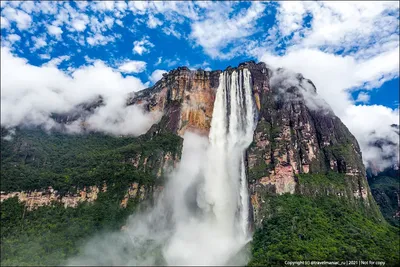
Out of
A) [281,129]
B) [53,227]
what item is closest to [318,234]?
[281,129]

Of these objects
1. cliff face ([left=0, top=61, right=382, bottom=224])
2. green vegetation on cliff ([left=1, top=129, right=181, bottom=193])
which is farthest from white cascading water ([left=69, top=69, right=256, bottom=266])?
green vegetation on cliff ([left=1, top=129, right=181, bottom=193])

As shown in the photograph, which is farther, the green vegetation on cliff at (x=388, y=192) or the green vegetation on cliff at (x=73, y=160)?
the green vegetation on cliff at (x=388, y=192)

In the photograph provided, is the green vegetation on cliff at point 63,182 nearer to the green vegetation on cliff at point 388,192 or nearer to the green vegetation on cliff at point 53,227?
the green vegetation on cliff at point 53,227

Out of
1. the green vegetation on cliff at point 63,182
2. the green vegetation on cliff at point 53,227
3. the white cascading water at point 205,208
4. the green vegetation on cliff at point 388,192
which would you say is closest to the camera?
the green vegetation on cliff at point 53,227

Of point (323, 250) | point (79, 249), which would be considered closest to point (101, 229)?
point (79, 249)

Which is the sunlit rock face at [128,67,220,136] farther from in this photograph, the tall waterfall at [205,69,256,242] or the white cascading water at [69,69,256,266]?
the tall waterfall at [205,69,256,242]

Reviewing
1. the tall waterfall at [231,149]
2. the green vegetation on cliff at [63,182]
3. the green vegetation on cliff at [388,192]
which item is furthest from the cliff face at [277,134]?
the green vegetation on cliff at [388,192]

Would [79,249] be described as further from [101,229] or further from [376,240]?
[376,240]
